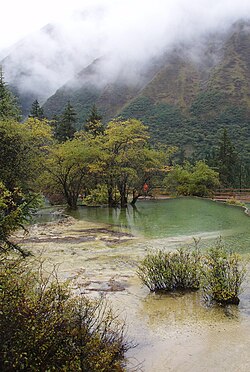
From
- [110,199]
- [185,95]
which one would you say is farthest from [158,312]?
[185,95]

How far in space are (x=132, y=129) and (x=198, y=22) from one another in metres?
148

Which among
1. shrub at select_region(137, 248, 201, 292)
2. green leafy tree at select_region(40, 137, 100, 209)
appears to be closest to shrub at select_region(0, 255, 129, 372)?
shrub at select_region(137, 248, 201, 292)

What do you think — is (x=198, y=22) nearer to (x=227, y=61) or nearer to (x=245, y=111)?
(x=227, y=61)

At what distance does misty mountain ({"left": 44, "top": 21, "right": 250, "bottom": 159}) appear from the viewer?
71125 millimetres

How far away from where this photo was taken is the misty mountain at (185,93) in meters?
71.1

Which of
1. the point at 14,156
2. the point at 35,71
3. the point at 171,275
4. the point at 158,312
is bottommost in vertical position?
the point at 158,312

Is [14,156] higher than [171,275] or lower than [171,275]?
higher

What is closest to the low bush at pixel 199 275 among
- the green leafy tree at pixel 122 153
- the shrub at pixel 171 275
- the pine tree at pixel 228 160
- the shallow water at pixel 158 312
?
the shrub at pixel 171 275

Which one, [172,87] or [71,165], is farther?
[172,87]

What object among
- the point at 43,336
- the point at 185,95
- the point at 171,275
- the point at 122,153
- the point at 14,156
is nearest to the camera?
the point at 43,336

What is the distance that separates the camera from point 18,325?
3.71 meters

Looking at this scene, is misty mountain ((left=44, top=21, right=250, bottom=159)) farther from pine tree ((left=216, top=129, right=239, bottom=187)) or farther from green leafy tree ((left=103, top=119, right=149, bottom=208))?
green leafy tree ((left=103, top=119, right=149, bottom=208))

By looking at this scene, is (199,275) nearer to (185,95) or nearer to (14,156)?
(14,156)

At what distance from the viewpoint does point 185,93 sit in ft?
309
